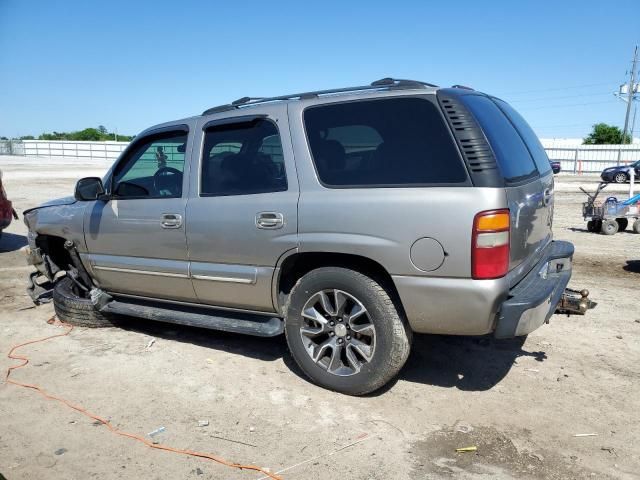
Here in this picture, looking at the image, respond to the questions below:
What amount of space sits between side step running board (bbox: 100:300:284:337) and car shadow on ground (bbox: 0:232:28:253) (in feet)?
17.7

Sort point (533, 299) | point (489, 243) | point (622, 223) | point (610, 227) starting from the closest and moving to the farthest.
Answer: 1. point (489, 243)
2. point (533, 299)
3. point (610, 227)
4. point (622, 223)

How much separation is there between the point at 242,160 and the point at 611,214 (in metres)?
8.54

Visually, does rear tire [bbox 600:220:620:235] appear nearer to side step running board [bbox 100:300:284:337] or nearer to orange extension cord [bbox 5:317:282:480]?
side step running board [bbox 100:300:284:337]

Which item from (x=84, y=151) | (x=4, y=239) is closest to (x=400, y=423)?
(x=4, y=239)

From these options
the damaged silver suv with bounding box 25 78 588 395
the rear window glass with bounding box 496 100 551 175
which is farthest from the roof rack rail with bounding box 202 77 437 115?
the rear window glass with bounding box 496 100 551 175

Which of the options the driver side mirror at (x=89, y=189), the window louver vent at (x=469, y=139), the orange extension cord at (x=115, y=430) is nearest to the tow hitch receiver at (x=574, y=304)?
the window louver vent at (x=469, y=139)

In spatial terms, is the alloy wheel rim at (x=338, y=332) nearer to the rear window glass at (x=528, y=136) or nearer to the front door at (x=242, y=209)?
the front door at (x=242, y=209)

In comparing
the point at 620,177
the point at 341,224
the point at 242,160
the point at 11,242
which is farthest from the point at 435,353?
the point at 620,177

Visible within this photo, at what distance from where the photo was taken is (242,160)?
4176 mm

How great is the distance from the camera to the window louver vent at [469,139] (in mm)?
3221

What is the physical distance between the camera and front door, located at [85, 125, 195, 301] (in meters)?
4.40

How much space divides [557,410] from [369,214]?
1789mm

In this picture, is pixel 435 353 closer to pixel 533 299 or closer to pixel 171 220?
pixel 533 299

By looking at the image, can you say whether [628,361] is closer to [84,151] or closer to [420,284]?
[420,284]
